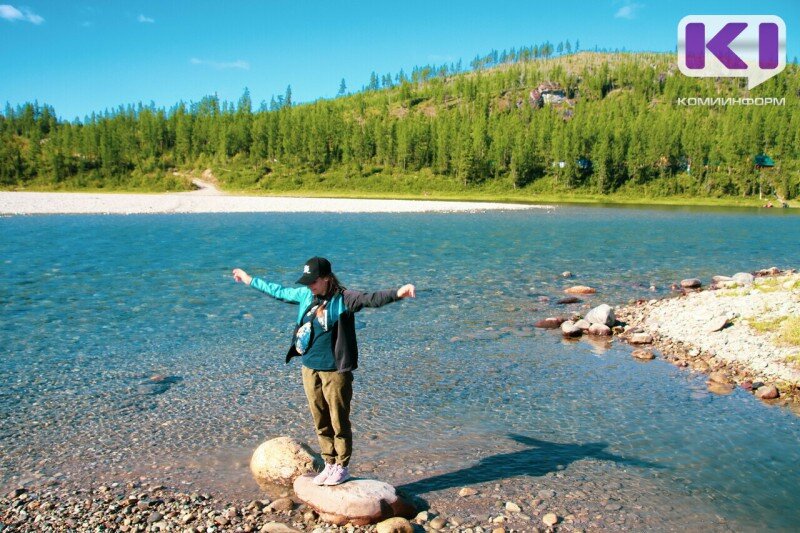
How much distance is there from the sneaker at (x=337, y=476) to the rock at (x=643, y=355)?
11610 millimetres

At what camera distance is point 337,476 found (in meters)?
8.66

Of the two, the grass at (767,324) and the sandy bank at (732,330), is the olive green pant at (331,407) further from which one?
the grass at (767,324)

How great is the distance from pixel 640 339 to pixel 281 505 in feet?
45.6

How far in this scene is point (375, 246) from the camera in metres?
46.5

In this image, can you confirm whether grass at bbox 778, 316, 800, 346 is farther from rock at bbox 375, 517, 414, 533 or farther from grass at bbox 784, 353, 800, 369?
rock at bbox 375, 517, 414, 533

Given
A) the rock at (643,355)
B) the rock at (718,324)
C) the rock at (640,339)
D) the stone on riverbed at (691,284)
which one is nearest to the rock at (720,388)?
the rock at (643,355)

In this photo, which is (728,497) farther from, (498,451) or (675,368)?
(675,368)

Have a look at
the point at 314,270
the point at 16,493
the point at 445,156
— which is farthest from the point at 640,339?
the point at 445,156

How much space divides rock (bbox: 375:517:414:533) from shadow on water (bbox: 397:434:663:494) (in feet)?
3.75

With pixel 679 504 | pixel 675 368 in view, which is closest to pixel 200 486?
pixel 679 504

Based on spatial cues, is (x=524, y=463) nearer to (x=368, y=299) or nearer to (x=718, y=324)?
(x=368, y=299)

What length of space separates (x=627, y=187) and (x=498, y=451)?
14882 centimetres

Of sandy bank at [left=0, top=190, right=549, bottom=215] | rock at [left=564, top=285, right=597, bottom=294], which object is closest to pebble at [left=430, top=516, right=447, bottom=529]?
rock at [left=564, top=285, right=597, bottom=294]

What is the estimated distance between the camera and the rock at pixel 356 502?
827cm
